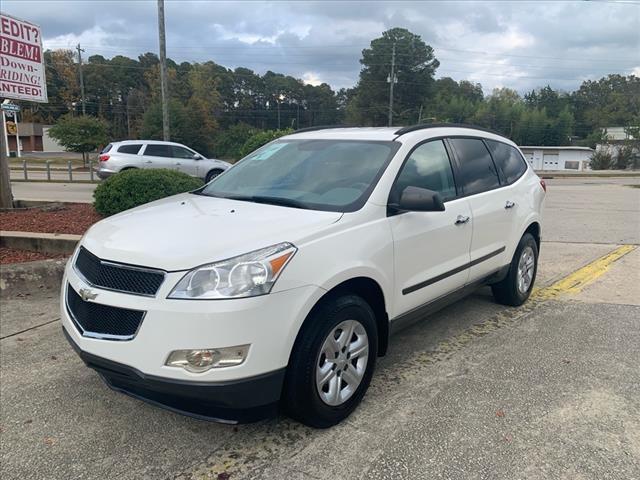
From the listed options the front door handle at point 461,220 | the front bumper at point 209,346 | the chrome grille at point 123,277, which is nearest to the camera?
the front bumper at point 209,346

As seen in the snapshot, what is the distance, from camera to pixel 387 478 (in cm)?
264

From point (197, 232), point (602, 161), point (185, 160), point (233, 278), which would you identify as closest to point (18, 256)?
point (197, 232)

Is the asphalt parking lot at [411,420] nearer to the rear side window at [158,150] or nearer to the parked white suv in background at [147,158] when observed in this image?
the parked white suv in background at [147,158]

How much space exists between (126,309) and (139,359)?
0.85 ft

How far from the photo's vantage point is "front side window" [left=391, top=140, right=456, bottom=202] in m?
3.71

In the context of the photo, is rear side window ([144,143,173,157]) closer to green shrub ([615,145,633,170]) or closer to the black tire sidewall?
the black tire sidewall

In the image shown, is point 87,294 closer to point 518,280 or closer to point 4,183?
point 518,280

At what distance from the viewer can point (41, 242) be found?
20.7 ft

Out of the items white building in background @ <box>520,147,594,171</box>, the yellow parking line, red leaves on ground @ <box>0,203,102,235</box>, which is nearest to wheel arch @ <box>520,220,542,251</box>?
the yellow parking line

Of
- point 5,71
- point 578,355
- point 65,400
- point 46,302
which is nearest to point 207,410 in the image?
point 65,400

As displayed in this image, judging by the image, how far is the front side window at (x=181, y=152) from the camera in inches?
778

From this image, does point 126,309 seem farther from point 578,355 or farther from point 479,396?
point 578,355

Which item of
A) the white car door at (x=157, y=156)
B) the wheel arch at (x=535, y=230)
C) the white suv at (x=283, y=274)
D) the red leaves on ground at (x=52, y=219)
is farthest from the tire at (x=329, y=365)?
the white car door at (x=157, y=156)

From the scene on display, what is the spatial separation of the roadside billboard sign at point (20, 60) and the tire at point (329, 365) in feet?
25.4
